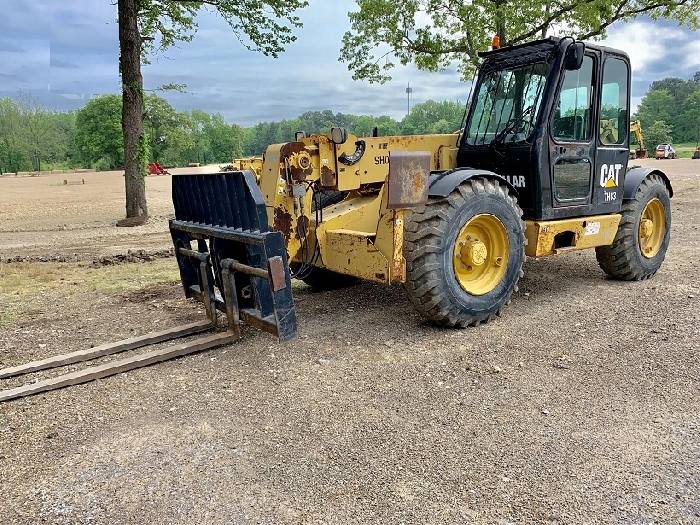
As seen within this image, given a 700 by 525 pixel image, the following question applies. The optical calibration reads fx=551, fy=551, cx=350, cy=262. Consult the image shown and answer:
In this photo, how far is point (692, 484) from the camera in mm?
2795

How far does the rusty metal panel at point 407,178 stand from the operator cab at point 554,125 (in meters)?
1.63

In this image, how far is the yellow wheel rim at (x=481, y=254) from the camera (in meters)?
5.17

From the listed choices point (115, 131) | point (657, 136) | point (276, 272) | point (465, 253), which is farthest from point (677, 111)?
point (276, 272)

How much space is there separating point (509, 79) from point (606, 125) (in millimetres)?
1291

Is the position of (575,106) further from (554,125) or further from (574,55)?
(574,55)

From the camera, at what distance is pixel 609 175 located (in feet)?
21.0

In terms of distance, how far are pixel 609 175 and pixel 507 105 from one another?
5.00ft

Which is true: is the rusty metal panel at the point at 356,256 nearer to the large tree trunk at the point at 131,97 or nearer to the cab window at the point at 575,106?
the cab window at the point at 575,106

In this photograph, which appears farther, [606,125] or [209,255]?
[606,125]

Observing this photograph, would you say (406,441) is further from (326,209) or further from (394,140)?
(394,140)

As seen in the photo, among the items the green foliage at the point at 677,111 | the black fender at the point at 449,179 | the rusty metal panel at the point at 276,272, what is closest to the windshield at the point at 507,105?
the black fender at the point at 449,179

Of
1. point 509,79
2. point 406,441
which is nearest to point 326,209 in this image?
point 509,79

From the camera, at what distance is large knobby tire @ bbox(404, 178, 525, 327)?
477 cm

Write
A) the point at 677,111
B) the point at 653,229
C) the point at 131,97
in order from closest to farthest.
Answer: the point at 653,229, the point at 131,97, the point at 677,111
